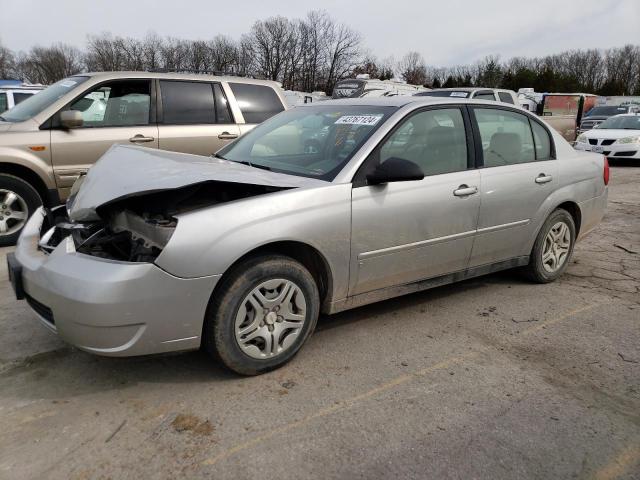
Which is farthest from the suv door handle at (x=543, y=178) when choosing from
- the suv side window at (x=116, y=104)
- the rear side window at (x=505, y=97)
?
the rear side window at (x=505, y=97)

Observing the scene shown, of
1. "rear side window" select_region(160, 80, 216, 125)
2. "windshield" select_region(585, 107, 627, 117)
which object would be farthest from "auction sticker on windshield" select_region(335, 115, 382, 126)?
"windshield" select_region(585, 107, 627, 117)

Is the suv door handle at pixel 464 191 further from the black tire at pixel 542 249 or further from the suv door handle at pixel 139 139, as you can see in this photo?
the suv door handle at pixel 139 139

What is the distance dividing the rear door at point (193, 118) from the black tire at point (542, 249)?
12.2 ft

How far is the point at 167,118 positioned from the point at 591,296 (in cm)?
482

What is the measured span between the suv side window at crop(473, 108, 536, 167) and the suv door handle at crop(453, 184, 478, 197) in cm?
30

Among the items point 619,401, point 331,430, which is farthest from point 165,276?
point 619,401

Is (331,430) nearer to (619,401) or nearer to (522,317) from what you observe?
(619,401)

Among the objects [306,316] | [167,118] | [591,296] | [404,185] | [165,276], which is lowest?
[591,296]

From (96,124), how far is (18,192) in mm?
1080

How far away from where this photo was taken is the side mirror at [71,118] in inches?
210

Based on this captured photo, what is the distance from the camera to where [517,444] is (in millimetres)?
2424

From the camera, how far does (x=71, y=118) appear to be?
5.33 meters

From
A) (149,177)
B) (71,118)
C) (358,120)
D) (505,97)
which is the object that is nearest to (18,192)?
(71,118)

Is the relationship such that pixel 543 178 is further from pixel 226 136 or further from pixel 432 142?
pixel 226 136
